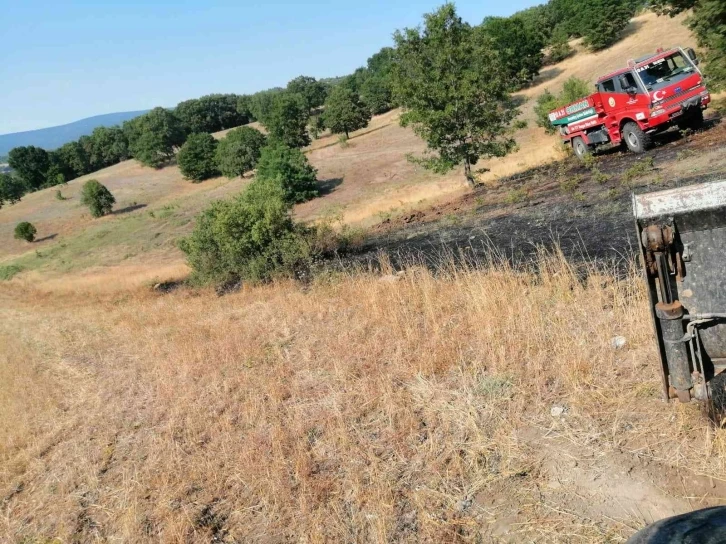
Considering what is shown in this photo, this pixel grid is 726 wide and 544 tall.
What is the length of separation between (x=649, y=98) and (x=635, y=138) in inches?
58.4

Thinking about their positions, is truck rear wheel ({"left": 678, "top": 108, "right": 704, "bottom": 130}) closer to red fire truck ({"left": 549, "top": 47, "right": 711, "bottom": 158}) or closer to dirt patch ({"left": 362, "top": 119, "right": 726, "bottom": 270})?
red fire truck ({"left": 549, "top": 47, "right": 711, "bottom": 158})

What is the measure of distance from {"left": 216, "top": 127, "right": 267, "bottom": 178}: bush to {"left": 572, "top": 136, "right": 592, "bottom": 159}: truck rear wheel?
148 ft

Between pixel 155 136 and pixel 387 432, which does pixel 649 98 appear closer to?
pixel 387 432

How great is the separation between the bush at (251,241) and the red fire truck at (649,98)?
32.6 ft

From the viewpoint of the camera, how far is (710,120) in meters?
16.6

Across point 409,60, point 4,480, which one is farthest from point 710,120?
point 4,480

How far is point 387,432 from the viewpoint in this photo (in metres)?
4.57

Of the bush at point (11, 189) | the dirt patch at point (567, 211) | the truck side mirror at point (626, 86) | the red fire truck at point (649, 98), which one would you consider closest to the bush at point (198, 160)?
the bush at point (11, 189)

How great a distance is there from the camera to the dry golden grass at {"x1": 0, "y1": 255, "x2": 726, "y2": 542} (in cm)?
346

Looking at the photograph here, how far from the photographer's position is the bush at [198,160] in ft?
213

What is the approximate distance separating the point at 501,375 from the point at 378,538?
2.08 metres

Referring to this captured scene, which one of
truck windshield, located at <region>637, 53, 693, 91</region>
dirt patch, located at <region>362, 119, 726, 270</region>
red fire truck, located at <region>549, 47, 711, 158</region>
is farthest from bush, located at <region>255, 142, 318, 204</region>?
truck windshield, located at <region>637, 53, 693, 91</region>

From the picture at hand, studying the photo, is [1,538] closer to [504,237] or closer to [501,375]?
[501,375]

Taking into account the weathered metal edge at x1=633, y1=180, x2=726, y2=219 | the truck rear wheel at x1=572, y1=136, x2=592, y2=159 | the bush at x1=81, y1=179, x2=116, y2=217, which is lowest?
the truck rear wheel at x1=572, y1=136, x2=592, y2=159
